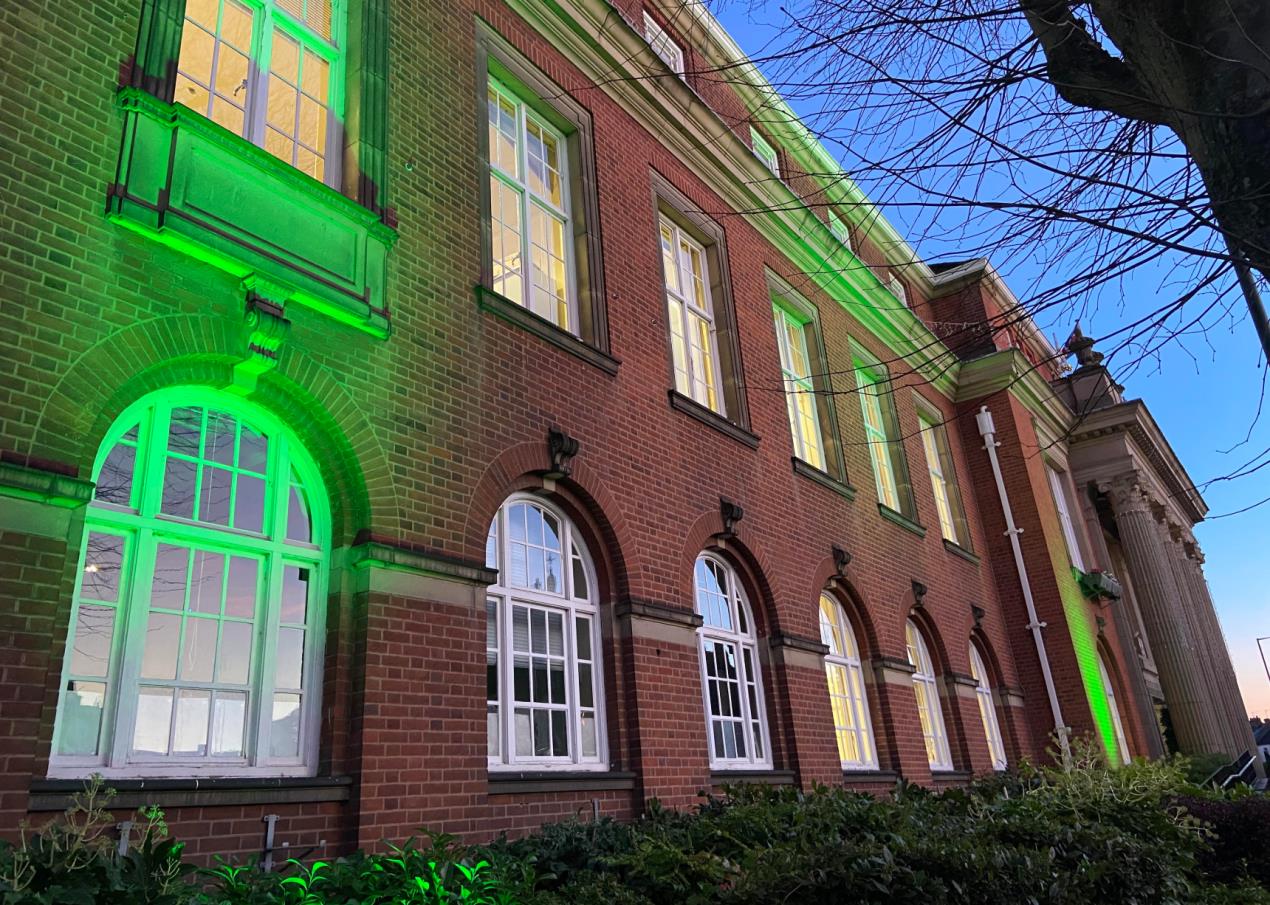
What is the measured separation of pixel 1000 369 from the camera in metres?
21.9

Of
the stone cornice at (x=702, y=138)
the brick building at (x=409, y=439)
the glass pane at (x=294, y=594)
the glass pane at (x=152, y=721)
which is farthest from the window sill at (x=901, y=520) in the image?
the glass pane at (x=152, y=721)

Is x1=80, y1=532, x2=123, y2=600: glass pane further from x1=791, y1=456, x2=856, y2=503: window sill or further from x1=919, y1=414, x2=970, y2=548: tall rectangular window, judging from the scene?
x1=919, y1=414, x2=970, y2=548: tall rectangular window

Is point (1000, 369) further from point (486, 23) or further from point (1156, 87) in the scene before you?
point (1156, 87)

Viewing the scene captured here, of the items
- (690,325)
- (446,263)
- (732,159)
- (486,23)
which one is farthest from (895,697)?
(486,23)

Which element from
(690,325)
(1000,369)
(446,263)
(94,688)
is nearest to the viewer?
(94,688)

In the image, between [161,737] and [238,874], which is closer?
[238,874]

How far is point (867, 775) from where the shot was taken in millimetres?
12461

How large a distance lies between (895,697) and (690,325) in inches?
248

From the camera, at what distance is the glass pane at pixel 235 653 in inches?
233

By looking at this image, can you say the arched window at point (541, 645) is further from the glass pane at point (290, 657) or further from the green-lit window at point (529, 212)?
the green-lit window at point (529, 212)

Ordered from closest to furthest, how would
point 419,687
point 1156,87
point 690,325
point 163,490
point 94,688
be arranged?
point 1156,87, point 94,688, point 163,490, point 419,687, point 690,325

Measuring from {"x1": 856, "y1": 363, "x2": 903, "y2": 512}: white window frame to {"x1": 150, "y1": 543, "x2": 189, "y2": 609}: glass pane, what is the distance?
12627 mm

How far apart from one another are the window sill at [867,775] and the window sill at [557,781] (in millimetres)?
4623

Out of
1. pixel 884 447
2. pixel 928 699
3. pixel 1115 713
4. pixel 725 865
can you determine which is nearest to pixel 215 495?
pixel 725 865
